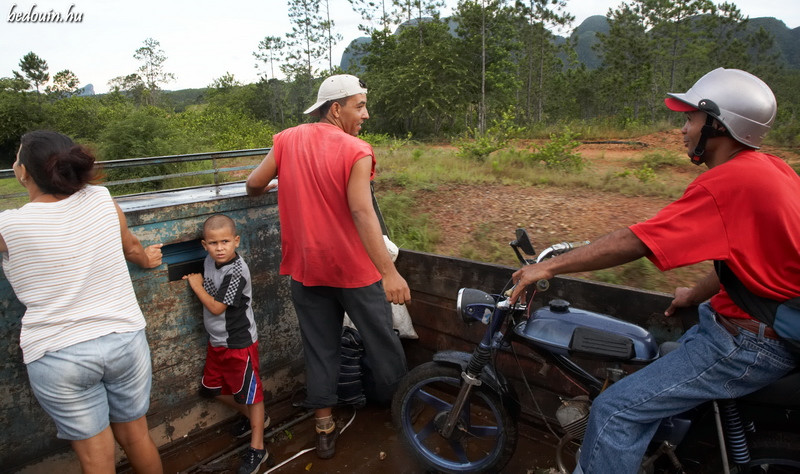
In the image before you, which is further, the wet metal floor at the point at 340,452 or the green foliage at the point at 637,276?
the green foliage at the point at 637,276

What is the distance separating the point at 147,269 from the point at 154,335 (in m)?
0.41

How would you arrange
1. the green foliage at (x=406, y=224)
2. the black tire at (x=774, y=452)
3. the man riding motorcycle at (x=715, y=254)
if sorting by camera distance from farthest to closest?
the green foliage at (x=406, y=224) → the black tire at (x=774, y=452) → the man riding motorcycle at (x=715, y=254)

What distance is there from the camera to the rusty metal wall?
2.66m

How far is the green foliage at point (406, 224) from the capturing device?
4586mm

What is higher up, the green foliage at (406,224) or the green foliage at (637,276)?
the green foliage at (406,224)

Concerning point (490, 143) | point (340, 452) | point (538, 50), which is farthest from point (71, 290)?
point (538, 50)

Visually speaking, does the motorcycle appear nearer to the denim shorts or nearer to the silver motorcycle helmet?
the silver motorcycle helmet

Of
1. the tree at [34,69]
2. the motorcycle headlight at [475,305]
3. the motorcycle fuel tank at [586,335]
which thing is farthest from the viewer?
the tree at [34,69]

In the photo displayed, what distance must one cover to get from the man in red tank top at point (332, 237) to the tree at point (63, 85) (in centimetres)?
4081

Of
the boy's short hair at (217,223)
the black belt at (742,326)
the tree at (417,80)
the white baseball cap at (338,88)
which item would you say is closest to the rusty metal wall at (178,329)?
the boy's short hair at (217,223)

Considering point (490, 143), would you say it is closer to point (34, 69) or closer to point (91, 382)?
point (91, 382)

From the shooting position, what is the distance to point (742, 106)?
5.77 feet

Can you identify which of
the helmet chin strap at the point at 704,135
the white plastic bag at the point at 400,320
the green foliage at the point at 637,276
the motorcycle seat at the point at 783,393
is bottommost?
the white plastic bag at the point at 400,320

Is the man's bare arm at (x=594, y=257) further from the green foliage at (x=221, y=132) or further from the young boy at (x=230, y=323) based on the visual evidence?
the green foliage at (x=221, y=132)
